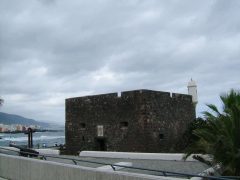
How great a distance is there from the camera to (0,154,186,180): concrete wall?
26.5 feet

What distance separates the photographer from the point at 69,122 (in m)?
26.7

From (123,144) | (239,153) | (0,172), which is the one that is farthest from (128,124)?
(239,153)

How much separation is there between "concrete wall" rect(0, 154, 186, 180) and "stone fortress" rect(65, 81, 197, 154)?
35.7ft

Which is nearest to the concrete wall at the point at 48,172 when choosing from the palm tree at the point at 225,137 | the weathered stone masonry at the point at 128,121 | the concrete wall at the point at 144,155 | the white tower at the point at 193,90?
the palm tree at the point at 225,137

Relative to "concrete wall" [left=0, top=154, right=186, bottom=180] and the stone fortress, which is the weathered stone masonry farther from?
"concrete wall" [left=0, top=154, right=186, bottom=180]

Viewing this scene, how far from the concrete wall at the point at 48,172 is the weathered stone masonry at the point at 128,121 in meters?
10.9

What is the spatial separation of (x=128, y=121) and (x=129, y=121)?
10 centimetres

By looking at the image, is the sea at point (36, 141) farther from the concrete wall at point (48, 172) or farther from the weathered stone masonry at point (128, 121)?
the concrete wall at point (48, 172)

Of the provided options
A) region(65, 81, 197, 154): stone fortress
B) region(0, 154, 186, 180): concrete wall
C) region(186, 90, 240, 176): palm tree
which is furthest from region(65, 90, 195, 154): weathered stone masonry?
region(186, 90, 240, 176): palm tree

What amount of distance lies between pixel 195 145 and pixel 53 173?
3.71 m

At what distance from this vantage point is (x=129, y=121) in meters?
23.3

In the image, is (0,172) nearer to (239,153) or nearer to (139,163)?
(139,163)

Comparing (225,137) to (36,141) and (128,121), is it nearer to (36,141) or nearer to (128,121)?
(128,121)

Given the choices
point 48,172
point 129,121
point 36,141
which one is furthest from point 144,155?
point 36,141
